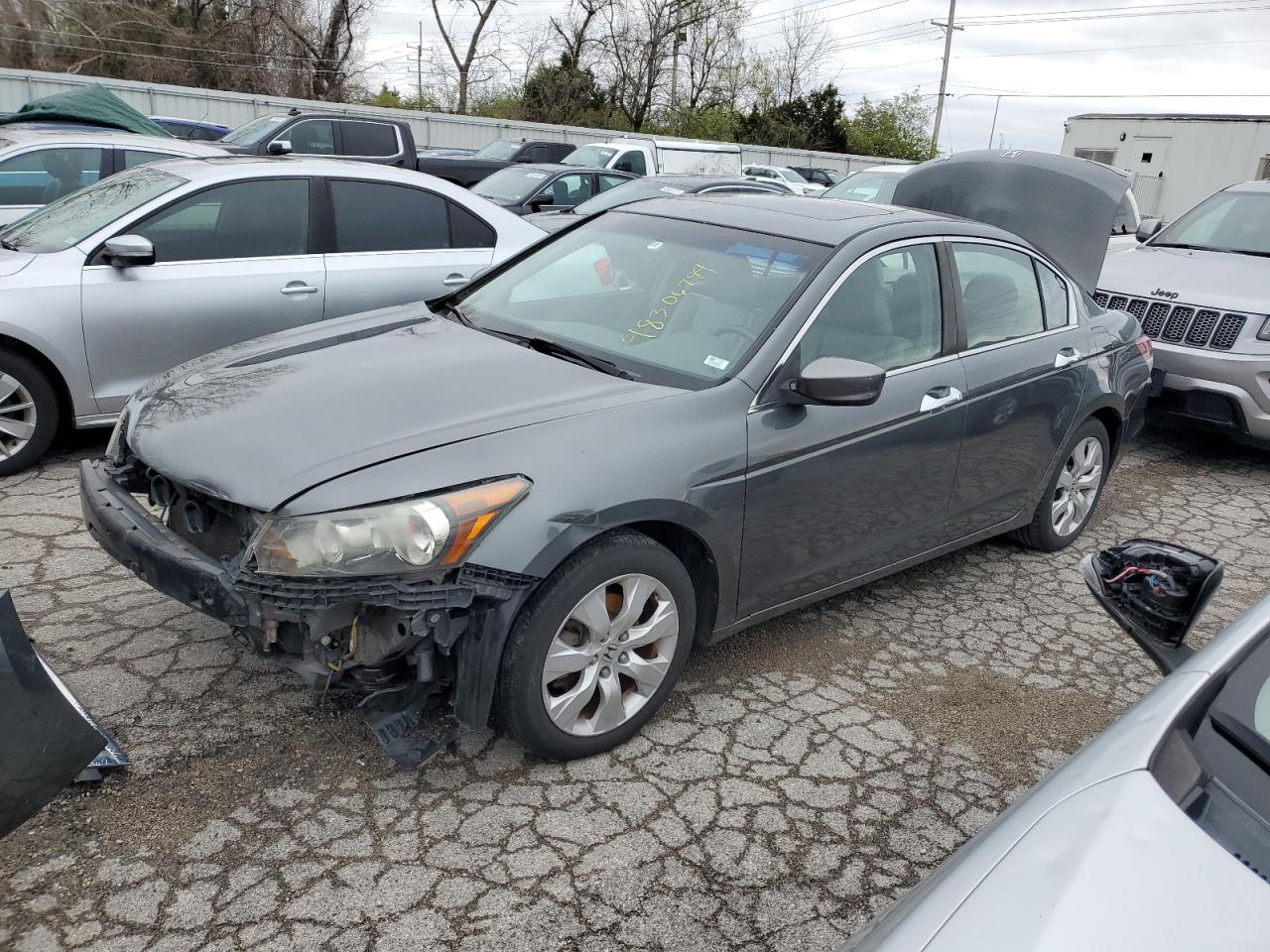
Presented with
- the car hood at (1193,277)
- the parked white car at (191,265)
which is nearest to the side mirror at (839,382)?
the parked white car at (191,265)

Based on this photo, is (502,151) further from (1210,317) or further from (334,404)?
(334,404)

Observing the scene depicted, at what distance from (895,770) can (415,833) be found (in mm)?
1508

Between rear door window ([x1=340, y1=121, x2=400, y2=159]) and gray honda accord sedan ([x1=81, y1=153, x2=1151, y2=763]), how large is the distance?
10129 mm

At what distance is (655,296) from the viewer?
146 inches

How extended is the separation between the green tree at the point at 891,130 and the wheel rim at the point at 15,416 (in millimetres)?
38018

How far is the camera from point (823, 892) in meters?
2.66

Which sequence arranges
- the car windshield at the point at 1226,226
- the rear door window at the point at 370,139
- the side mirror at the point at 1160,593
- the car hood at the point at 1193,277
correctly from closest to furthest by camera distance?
the side mirror at the point at 1160,593, the car hood at the point at 1193,277, the car windshield at the point at 1226,226, the rear door window at the point at 370,139

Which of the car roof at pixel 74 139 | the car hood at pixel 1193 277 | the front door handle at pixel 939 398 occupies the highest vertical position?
the car roof at pixel 74 139

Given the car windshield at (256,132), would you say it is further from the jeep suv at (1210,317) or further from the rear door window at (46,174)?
the jeep suv at (1210,317)

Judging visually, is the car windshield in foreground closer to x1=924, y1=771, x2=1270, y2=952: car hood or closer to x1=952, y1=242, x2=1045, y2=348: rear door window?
x1=952, y1=242, x2=1045, y2=348: rear door window

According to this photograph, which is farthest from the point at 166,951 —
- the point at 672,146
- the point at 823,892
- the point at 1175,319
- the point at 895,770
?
the point at 672,146

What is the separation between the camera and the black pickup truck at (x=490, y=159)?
1506 centimetres

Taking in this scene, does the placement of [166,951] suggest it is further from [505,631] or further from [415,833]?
[505,631]

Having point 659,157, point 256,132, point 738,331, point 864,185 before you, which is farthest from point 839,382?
point 659,157
